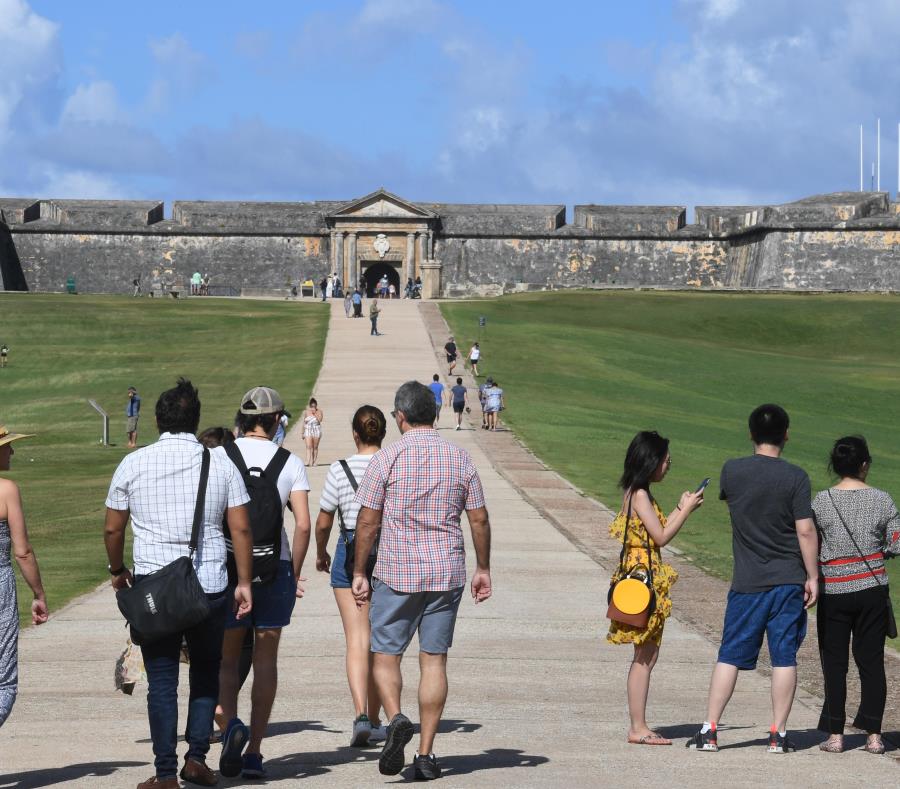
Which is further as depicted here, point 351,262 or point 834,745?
point 351,262

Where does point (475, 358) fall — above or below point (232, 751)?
above

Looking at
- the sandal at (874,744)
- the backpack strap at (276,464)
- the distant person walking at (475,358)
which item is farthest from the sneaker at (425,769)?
the distant person walking at (475,358)

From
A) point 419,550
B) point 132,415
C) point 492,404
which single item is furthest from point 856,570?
point 132,415

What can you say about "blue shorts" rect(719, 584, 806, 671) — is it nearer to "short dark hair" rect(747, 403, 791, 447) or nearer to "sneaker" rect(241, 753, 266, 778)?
"short dark hair" rect(747, 403, 791, 447)

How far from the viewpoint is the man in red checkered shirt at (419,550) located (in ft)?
23.7

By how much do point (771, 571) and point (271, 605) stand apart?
2.53m

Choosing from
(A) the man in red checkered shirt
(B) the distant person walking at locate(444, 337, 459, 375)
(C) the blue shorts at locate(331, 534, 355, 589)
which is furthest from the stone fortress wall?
(A) the man in red checkered shirt

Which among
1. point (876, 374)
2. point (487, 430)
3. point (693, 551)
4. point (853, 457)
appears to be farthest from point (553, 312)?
point (853, 457)

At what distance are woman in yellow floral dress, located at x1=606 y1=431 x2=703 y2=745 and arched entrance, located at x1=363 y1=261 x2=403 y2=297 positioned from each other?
→ 62784mm

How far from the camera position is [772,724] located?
7.94 meters

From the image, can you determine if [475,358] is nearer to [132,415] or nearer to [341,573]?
[132,415]

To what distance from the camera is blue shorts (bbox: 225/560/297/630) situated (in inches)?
295

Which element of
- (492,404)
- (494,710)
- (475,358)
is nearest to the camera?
(494,710)

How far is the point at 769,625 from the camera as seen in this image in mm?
7797
